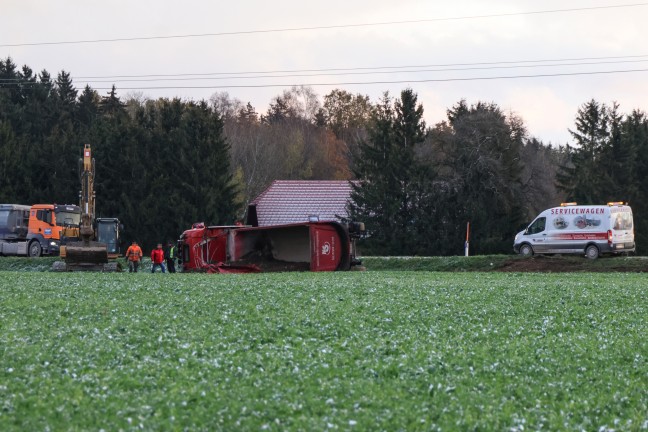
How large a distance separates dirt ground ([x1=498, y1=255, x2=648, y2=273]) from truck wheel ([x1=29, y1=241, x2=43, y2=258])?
32.4m

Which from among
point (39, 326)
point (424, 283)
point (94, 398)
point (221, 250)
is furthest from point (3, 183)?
point (94, 398)

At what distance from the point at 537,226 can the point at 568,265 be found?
7.54 m

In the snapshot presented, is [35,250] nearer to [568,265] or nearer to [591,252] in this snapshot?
[568,265]

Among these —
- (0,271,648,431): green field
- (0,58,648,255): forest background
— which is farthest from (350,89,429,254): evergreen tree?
(0,271,648,431): green field

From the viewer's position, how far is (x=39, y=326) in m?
18.4

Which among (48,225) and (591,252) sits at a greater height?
(48,225)

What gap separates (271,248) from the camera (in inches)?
1837

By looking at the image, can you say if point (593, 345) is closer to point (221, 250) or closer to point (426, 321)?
point (426, 321)

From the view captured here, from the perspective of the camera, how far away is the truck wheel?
6562 cm

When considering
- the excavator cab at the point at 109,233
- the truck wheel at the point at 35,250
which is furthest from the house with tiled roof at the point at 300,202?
the excavator cab at the point at 109,233

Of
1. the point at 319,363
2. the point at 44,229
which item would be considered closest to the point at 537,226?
the point at 44,229

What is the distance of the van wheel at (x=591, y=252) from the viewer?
52.6 meters

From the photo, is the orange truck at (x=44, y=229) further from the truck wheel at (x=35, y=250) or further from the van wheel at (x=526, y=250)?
the van wheel at (x=526, y=250)

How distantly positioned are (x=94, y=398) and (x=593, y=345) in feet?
31.1
